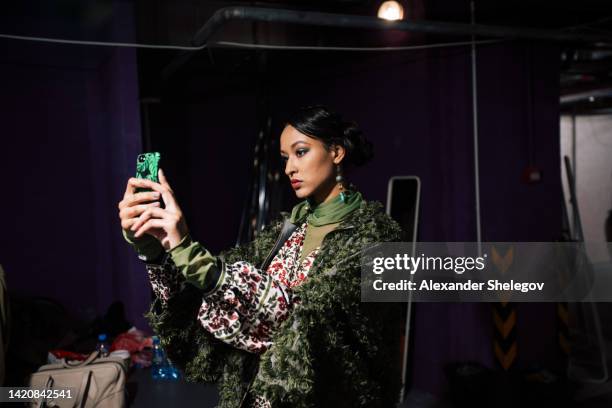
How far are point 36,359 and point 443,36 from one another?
3132mm

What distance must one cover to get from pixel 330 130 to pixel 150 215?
0.58 m

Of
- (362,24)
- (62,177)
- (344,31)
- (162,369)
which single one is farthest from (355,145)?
(62,177)

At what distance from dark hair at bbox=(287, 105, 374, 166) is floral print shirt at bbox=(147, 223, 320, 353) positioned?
45 centimetres

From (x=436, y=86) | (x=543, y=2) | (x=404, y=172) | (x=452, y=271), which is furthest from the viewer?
(x=404, y=172)

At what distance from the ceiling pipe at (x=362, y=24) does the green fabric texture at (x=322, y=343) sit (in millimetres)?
1604

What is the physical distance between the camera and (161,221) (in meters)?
0.96

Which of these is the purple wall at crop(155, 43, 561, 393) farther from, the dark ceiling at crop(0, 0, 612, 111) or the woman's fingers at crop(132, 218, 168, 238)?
the woman's fingers at crop(132, 218, 168, 238)

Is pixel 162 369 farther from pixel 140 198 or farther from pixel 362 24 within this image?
pixel 362 24

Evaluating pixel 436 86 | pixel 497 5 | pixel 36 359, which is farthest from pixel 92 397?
pixel 497 5

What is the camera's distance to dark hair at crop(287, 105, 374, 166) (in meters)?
1.33

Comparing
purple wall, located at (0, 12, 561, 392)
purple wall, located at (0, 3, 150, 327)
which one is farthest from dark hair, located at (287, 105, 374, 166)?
purple wall, located at (0, 3, 150, 327)

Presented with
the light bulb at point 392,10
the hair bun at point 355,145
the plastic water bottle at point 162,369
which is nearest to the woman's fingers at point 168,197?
the hair bun at point 355,145

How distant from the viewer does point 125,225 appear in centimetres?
100

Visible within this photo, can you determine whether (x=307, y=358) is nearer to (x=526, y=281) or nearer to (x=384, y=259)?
(x=384, y=259)
